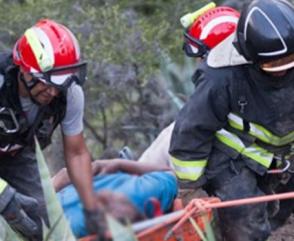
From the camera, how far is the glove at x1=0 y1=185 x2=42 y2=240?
15.2ft

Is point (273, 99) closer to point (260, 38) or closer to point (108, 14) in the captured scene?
point (260, 38)

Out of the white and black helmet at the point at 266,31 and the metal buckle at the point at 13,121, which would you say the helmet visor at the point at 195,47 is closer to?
the white and black helmet at the point at 266,31

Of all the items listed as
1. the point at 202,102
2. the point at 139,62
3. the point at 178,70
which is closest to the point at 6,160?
the point at 202,102

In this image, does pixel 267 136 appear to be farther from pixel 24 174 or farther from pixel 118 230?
pixel 118 230

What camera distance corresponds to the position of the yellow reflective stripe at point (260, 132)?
4.79 meters

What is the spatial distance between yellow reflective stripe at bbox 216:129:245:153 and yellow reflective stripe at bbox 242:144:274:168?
0.04 metres

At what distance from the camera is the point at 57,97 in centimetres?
495

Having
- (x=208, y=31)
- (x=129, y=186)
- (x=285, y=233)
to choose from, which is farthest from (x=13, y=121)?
(x=285, y=233)

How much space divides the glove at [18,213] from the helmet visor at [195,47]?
1300 millimetres

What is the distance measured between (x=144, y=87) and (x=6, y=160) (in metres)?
2.80

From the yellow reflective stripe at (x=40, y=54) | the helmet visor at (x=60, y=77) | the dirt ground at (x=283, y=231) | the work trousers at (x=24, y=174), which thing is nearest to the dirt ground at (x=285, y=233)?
the dirt ground at (x=283, y=231)

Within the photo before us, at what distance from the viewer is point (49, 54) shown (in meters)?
4.88

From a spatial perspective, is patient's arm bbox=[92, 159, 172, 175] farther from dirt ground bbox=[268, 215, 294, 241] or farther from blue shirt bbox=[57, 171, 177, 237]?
dirt ground bbox=[268, 215, 294, 241]

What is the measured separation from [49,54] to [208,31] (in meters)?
1.11
